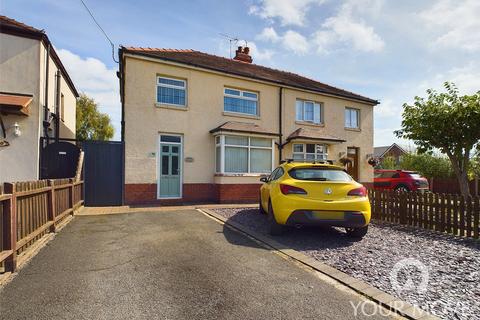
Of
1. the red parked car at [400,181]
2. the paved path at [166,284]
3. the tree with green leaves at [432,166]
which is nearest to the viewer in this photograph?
the paved path at [166,284]

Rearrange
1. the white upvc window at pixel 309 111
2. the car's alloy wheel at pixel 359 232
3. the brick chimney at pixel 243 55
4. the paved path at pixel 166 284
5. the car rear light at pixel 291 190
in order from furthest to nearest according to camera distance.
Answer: the brick chimney at pixel 243 55 → the white upvc window at pixel 309 111 → the car's alloy wheel at pixel 359 232 → the car rear light at pixel 291 190 → the paved path at pixel 166 284

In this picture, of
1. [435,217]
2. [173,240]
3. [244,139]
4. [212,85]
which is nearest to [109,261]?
[173,240]

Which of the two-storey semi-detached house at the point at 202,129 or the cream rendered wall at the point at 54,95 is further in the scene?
the two-storey semi-detached house at the point at 202,129

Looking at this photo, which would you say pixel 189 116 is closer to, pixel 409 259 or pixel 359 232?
pixel 359 232

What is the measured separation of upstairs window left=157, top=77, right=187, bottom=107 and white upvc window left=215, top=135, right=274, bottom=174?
91.2 inches

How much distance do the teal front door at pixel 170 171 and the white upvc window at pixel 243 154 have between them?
67.5 inches

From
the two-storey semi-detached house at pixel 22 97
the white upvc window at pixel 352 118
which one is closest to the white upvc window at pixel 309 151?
the white upvc window at pixel 352 118

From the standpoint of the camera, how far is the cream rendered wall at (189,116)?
38.0 ft

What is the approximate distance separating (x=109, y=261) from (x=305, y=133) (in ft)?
39.8

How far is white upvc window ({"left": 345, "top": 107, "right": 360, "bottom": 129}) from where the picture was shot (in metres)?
17.9

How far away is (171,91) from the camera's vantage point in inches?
495

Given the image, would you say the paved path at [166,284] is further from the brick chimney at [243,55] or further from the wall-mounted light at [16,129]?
the brick chimney at [243,55]

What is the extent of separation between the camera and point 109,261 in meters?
4.57

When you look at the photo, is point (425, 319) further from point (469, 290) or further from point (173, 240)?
point (173, 240)
